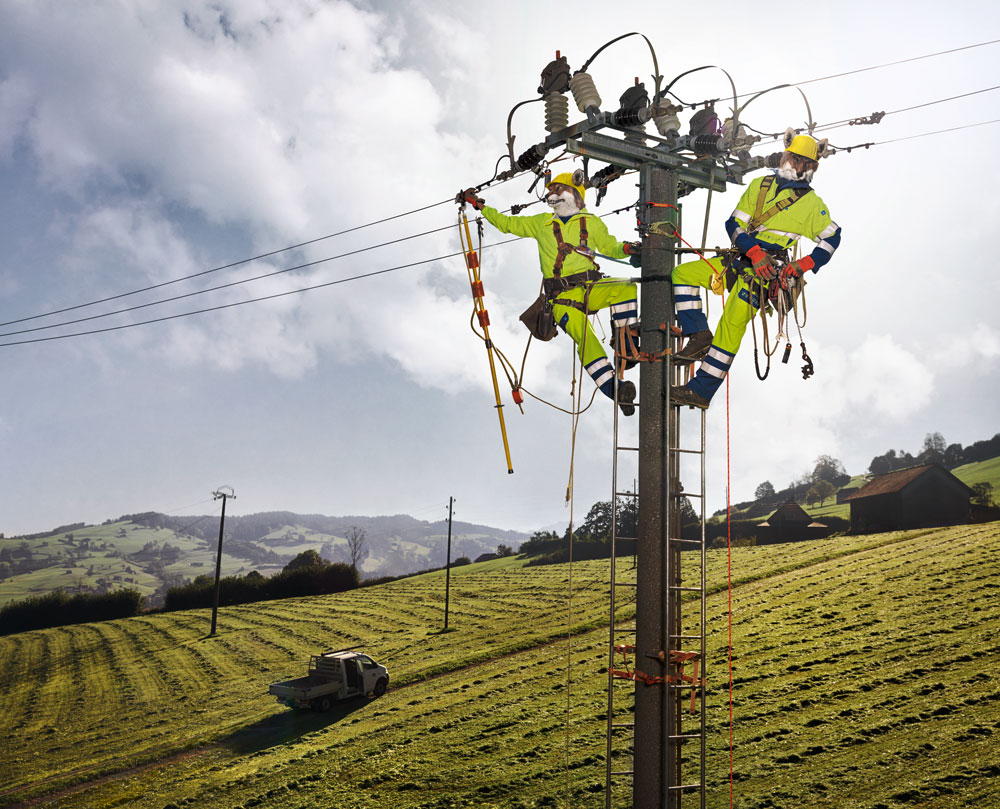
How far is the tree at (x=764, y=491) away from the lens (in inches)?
6870

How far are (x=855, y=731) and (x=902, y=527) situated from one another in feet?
202

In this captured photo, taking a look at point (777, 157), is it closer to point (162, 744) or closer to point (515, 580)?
point (162, 744)

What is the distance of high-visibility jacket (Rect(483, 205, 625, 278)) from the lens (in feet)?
35.1

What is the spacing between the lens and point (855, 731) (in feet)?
70.1

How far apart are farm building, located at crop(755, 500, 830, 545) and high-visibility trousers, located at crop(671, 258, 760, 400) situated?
263 ft

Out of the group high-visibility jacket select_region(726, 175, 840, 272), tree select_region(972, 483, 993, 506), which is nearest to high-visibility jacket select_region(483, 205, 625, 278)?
high-visibility jacket select_region(726, 175, 840, 272)

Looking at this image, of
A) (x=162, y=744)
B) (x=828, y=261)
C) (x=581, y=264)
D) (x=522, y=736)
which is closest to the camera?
(x=828, y=261)

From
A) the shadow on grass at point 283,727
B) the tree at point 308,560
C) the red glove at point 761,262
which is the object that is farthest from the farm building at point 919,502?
the red glove at point 761,262

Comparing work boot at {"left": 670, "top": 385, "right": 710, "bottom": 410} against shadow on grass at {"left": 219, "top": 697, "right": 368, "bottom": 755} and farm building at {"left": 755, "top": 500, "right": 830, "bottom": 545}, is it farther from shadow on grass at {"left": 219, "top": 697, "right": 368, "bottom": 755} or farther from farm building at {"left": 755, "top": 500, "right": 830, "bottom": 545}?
farm building at {"left": 755, "top": 500, "right": 830, "bottom": 545}

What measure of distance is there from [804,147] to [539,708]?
2517 cm

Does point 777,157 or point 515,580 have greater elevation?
point 777,157

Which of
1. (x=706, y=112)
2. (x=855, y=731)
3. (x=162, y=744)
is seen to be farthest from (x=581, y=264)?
(x=162, y=744)

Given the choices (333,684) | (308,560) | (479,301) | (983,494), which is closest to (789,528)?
(983,494)

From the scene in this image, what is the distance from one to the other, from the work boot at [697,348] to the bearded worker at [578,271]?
31.8 inches
